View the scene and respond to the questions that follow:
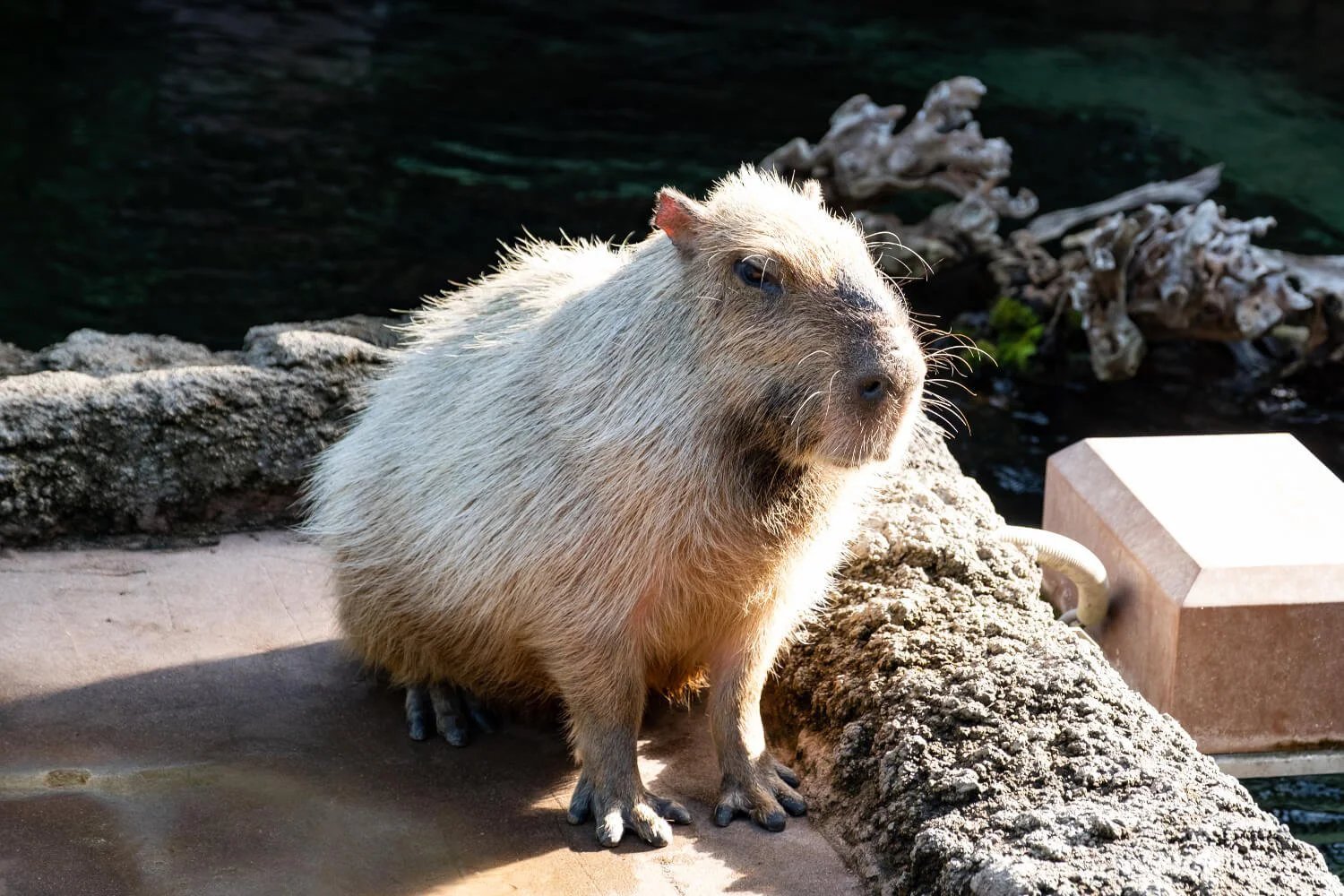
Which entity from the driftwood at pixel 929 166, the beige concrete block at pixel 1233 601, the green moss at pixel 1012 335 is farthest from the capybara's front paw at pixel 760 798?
the driftwood at pixel 929 166

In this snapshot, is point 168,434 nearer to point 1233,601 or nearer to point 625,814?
point 625,814

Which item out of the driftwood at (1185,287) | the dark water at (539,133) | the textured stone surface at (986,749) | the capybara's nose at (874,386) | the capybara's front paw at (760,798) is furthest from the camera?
the dark water at (539,133)

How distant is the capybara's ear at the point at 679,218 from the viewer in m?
3.45

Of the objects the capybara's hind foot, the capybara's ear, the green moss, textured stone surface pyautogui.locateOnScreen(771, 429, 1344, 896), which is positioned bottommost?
the green moss

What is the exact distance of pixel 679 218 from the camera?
136 inches

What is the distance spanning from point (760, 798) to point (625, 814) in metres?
0.33

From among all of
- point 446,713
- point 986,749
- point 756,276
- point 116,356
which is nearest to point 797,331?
point 756,276

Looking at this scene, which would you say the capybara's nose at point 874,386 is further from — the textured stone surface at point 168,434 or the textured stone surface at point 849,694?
the textured stone surface at point 168,434

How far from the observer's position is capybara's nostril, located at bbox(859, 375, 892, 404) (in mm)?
3244

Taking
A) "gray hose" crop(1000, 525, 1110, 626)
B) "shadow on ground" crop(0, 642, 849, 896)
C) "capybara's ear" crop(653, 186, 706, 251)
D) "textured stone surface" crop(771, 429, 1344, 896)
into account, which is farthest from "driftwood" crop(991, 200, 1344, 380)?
"capybara's ear" crop(653, 186, 706, 251)

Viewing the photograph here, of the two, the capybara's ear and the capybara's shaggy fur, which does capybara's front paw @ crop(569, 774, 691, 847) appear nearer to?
the capybara's shaggy fur

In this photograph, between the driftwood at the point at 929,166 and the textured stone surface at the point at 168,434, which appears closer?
the textured stone surface at the point at 168,434

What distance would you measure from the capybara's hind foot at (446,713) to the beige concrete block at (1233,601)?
2.18m

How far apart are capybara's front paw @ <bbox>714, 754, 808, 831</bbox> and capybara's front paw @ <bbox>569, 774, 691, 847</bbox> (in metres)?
0.10
